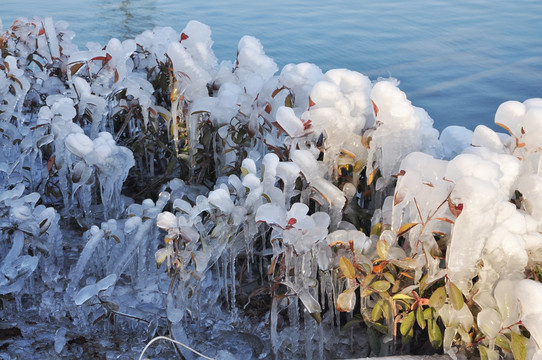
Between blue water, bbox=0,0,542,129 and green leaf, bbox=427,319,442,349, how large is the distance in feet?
12.2

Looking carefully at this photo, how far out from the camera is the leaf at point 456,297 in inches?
58.1

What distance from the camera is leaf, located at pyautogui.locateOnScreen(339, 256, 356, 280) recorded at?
1593mm

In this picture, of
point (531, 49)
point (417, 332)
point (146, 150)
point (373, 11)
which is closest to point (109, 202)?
point (146, 150)

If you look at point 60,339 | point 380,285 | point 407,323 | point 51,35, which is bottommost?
point 60,339

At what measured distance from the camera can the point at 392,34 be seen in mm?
7266

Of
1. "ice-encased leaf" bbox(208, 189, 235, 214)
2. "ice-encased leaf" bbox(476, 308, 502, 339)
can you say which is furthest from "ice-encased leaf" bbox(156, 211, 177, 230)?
"ice-encased leaf" bbox(476, 308, 502, 339)

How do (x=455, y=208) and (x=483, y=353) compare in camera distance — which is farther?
(x=483, y=353)

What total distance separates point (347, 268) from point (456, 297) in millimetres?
291

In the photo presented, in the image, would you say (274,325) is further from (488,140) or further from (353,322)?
(488,140)

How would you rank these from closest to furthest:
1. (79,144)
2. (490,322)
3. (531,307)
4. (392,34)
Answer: (531,307) < (490,322) < (79,144) < (392,34)

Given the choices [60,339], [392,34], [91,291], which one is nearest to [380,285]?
[91,291]

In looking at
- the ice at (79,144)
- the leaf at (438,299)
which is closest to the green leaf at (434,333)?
the leaf at (438,299)

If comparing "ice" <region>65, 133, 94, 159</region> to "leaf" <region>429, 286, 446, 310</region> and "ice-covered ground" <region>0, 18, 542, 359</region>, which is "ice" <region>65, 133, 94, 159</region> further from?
"leaf" <region>429, 286, 446, 310</region>

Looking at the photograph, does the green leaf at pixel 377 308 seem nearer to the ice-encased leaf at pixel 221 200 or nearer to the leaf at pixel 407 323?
the leaf at pixel 407 323
